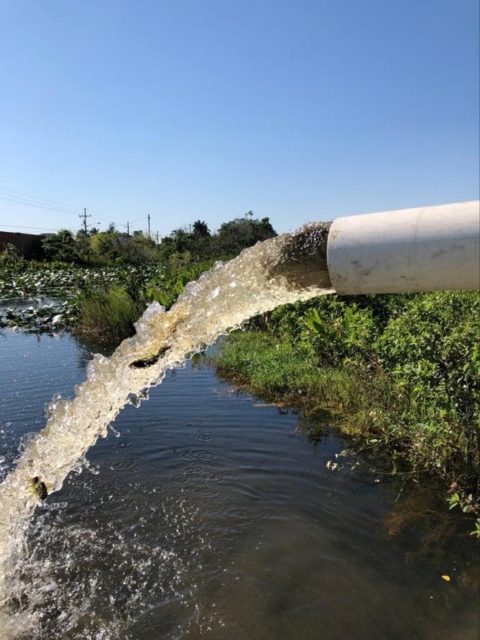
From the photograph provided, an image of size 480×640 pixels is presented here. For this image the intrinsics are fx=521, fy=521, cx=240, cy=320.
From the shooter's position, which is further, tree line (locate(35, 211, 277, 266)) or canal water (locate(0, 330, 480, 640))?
tree line (locate(35, 211, 277, 266))

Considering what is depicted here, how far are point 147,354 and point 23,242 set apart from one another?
4230 cm

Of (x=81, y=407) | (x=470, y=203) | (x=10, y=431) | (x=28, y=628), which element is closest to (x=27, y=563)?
(x=28, y=628)

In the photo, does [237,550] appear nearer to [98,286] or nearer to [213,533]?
[213,533]

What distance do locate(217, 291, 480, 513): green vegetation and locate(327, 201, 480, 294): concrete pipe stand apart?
2.69 metres

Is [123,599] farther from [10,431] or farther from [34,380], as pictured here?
[34,380]

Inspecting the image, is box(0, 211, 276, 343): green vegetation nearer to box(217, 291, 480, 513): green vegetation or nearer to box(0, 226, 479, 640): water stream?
box(217, 291, 480, 513): green vegetation

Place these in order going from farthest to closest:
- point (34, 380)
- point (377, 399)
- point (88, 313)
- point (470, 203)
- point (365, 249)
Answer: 1. point (88, 313)
2. point (34, 380)
3. point (377, 399)
4. point (365, 249)
5. point (470, 203)

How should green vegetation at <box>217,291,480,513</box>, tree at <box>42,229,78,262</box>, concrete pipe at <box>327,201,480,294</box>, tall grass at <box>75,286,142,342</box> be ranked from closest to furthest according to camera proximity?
concrete pipe at <box>327,201,480,294</box> → green vegetation at <box>217,291,480,513</box> → tall grass at <box>75,286,142,342</box> → tree at <box>42,229,78,262</box>

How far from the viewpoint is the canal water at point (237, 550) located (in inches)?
117

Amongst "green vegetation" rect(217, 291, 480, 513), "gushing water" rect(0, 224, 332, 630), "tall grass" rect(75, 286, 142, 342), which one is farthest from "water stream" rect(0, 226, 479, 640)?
"tall grass" rect(75, 286, 142, 342)

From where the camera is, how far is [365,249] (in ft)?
4.64

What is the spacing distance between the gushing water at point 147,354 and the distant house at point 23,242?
39373 millimetres

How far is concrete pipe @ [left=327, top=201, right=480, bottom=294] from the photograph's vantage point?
1286 millimetres

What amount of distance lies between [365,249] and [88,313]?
11104mm
